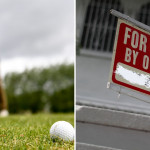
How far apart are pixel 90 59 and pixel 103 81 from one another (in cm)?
59

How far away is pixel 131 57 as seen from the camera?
275cm

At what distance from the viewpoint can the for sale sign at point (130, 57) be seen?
8.89 feet

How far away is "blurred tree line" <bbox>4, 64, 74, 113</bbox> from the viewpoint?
20.1m

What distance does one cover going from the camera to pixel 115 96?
572 centimetres

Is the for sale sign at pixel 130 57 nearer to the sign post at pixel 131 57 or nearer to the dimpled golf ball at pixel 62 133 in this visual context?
the sign post at pixel 131 57

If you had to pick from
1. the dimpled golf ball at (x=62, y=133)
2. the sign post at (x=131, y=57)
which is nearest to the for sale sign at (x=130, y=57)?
the sign post at (x=131, y=57)

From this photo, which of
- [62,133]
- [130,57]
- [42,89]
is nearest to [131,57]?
[130,57]

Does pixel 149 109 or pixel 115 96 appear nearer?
pixel 149 109

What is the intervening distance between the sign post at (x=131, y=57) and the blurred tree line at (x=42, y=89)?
Result: 55.0 ft

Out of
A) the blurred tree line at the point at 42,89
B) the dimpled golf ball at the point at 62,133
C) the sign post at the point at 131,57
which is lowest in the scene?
the blurred tree line at the point at 42,89

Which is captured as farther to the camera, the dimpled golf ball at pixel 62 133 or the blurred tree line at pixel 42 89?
the blurred tree line at pixel 42 89

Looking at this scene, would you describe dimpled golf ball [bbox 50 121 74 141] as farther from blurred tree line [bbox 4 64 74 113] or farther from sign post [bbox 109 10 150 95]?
blurred tree line [bbox 4 64 74 113]

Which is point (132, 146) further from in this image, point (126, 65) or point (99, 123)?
point (126, 65)

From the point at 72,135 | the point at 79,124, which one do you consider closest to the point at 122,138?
the point at 79,124
